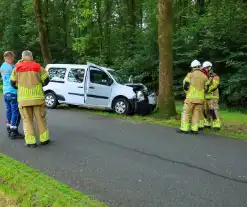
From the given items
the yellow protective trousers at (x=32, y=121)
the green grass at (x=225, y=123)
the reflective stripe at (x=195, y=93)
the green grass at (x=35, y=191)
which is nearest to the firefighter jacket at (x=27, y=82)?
the yellow protective trousers at (x=32, y=121)

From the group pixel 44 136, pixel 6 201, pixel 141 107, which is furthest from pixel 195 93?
pixel 6 201

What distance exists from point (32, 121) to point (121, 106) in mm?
5320

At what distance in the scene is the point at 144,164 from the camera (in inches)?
215

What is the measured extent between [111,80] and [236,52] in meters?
7.68

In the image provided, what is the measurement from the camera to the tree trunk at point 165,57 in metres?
10.1

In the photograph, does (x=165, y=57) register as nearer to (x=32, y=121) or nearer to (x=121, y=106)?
(x=121, y=106)

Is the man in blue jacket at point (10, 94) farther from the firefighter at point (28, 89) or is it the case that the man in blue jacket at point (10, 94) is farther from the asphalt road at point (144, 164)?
the firefighter at point (28, 89)

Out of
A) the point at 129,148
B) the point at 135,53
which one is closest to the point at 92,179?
the point at 129,148

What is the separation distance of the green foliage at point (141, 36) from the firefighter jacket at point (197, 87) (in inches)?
301

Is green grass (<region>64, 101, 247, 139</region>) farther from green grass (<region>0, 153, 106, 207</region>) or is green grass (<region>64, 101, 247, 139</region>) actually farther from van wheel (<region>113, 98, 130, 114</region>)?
green grass (<region>0, 153, 106, 207</region>)

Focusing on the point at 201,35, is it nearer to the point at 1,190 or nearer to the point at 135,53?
the point at 135,53

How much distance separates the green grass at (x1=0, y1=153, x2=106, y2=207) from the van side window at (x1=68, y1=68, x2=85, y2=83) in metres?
7.65

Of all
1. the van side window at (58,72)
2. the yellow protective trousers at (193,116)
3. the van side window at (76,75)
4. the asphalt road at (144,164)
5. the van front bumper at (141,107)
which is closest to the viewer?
the asphalt road at (144,164)

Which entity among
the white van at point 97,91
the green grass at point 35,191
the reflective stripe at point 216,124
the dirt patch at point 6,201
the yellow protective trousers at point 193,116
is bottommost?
the dirt patch at point 6,201
